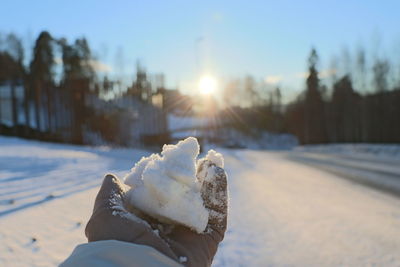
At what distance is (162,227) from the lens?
6.49ft

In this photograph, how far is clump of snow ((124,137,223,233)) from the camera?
189cm

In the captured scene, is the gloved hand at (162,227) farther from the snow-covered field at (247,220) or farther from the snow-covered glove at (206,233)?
the snow-covered field at (247,220)

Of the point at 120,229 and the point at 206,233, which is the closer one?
the point at 120,229

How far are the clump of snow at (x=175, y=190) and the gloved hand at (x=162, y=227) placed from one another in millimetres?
78

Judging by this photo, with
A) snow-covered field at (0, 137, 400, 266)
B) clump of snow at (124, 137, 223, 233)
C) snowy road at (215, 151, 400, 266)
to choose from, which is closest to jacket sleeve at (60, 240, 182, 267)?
clump of snow at (124, 137, 223, 233)

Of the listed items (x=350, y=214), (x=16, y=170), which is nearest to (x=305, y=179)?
(x=350, y=214)

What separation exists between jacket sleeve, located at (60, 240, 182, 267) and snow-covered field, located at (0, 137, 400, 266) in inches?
78.0

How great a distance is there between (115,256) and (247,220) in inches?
192

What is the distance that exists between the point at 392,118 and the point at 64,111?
1602 inches

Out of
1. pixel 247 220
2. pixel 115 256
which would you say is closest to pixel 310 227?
pixel 247 220

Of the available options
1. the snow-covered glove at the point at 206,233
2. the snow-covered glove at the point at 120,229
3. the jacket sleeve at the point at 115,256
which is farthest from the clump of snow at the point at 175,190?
the jacket sleeve at the point at 115,256

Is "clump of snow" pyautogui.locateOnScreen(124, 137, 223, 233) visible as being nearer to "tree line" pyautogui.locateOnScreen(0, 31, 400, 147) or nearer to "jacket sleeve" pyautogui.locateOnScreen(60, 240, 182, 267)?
"jacket sleeve" pyautogui.locateOnScreen(60, 240, 182, 267)

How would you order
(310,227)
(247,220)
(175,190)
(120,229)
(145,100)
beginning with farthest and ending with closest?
(145,100), (247,220), (310,227), (175,190), (120,229)

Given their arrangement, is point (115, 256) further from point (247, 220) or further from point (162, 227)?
point (247, 220)
